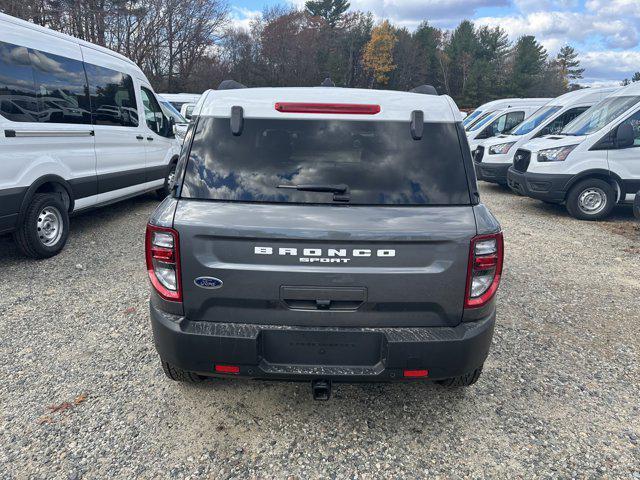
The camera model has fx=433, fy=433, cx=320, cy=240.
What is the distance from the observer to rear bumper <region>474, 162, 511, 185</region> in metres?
10.3

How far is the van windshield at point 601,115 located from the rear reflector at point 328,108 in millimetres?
7232

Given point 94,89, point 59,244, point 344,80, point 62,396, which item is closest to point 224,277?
point 62,396

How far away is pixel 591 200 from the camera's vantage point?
793 centimetres

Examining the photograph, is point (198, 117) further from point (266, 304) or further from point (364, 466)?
point (364, 466)

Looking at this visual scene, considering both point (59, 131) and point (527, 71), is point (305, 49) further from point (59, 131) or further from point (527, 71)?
point (59, 131)

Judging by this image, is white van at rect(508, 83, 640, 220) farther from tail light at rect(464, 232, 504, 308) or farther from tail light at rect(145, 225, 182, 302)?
tail light at rect(145, 225, 182, 302)

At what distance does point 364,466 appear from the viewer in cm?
234

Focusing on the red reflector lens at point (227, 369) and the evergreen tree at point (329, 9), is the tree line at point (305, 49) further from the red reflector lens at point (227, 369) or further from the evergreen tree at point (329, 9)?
the red reflector lens at point (227, 369)

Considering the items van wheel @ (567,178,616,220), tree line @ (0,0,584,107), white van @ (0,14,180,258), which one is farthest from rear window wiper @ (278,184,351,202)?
tree line @ (0,0,584,107)

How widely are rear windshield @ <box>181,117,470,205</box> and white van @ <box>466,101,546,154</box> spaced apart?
11.6 meters

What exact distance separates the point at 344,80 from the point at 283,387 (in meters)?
60.3

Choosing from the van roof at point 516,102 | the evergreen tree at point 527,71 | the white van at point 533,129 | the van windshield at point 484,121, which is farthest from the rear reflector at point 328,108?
the evergreen tree at point 527,71

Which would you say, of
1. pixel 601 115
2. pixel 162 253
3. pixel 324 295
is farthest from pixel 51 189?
pixel 601 115

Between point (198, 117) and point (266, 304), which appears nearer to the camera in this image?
point (266, 304)
